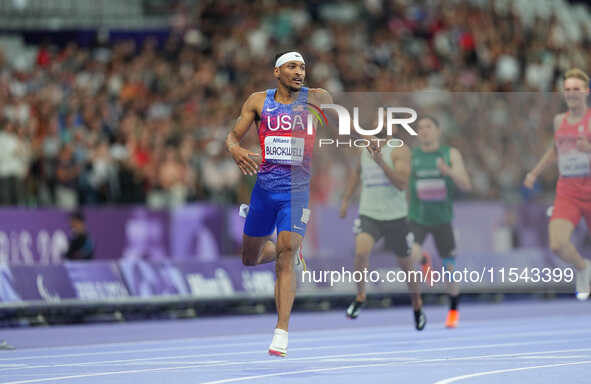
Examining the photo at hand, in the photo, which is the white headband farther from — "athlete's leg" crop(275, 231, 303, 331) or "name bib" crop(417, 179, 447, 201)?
"name bib" crop(417, 179, 447, 201)

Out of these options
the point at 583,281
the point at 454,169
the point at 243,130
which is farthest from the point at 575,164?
the point at 243,130

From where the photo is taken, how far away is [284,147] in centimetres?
1190

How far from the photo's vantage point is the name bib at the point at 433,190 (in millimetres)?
17078

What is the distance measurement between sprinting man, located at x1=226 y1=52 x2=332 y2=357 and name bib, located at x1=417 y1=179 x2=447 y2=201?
513 centimetres

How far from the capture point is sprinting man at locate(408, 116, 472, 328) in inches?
664

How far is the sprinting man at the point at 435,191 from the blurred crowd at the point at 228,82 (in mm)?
1079

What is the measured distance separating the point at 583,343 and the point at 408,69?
16.0m

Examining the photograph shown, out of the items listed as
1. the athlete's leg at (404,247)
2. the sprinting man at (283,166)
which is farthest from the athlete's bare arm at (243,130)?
the athlete's leg at (404,247)

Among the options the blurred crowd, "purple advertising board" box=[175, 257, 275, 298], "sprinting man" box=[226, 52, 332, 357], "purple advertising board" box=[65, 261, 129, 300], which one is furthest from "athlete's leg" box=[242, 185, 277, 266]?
"purple advertising board" box=[175, 257, 275, 298]

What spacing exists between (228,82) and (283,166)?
49.7ft

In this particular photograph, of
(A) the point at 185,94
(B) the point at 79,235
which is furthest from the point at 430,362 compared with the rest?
(A) the point at 185,94

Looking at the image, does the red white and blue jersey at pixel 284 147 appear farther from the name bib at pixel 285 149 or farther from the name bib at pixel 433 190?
the name bib at pixel 433 190

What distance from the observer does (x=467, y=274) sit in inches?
759

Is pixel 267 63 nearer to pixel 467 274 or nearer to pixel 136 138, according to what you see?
pixel 136 138
